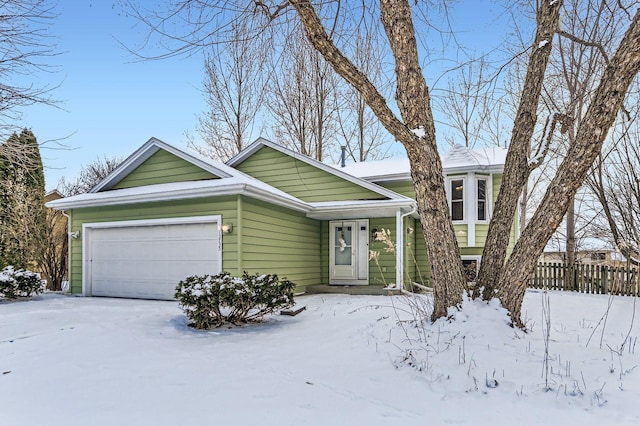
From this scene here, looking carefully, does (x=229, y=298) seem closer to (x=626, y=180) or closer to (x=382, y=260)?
(x=382, y=260)

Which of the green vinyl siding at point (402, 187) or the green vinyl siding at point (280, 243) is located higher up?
the green vinyl siding at point (402, 187)

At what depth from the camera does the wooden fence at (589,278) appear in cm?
1050

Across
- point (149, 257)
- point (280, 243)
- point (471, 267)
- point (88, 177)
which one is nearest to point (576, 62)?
point (471, 267)

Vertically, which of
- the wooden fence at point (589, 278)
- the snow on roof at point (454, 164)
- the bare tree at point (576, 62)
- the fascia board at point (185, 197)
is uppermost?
the bare tree at point (576, 62)

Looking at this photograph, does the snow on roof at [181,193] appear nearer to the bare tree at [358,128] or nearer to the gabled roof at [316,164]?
the gabled roof at [316,164]

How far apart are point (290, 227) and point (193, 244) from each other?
2.51m

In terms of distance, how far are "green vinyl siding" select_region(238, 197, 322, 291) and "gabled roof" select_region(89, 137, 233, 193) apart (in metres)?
1.16

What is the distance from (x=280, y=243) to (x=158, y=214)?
9.14ft

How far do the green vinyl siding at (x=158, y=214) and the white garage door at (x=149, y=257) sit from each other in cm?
25

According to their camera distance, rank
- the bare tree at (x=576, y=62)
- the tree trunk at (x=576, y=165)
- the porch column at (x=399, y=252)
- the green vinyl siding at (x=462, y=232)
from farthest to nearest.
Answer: the green vinyl siding at (x=462, y=232), the porch column at (x=399, y=252), the bare tree at (x=576, y=62), the tree trunk at (x=576, y=165)

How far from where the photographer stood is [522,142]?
4898 mm

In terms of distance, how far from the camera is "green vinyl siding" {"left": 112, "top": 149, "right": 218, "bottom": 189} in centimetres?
927

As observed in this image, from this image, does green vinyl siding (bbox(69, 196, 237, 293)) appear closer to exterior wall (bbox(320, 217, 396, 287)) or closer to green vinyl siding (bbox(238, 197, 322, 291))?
green vinyl siding (bbox(238, 197, 322, 291))

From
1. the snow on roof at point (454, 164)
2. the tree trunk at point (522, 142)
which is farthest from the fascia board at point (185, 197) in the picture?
the tree trunk at point (522, 142)
